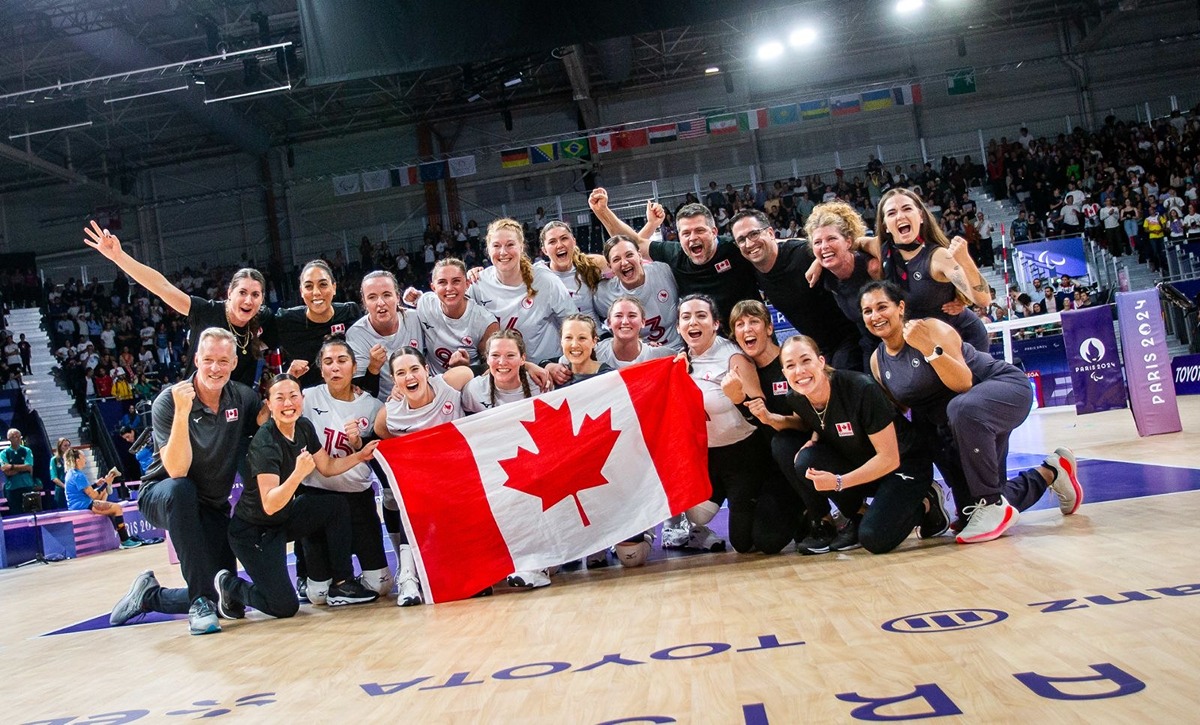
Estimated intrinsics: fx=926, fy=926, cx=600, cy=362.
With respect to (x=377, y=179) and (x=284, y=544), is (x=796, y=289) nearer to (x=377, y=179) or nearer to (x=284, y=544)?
(x=284, y=544)

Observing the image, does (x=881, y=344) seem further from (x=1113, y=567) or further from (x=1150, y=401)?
(x=1150, y=401)

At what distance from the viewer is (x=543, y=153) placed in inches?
909

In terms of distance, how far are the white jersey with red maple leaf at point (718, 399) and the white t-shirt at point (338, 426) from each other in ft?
5.88

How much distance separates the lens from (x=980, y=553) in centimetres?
390

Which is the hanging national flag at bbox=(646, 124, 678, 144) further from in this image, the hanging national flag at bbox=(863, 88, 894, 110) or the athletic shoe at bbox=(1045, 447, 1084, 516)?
the athletic shoe at bbox=(1045, 447, 1084, 516)

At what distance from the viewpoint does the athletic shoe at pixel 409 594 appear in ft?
15.2

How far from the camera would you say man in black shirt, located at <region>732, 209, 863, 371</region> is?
200 inches

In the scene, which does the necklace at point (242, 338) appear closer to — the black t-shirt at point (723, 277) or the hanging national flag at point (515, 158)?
the black t-shirt at point (723, 277)

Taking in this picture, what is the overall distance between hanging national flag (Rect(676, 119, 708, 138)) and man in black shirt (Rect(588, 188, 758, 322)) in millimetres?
17701

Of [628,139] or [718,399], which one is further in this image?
[628,139]

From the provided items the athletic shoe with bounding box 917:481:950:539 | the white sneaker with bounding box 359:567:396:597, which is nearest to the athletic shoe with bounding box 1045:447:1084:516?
the athletic shoe with bounding box 917:481:950:539

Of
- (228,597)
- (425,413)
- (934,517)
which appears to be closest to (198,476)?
(228,597)

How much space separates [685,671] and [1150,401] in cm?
668

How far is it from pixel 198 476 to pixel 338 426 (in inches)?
29.5
